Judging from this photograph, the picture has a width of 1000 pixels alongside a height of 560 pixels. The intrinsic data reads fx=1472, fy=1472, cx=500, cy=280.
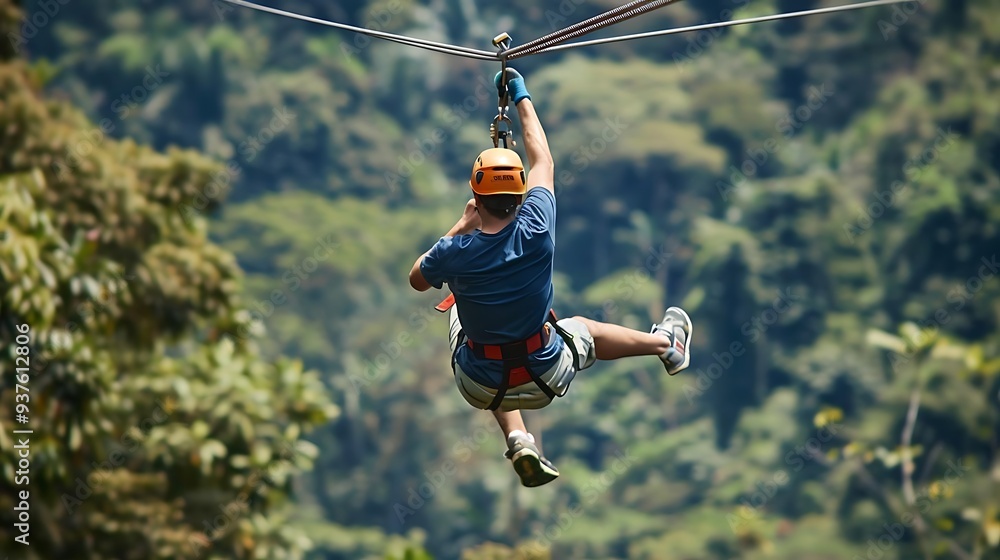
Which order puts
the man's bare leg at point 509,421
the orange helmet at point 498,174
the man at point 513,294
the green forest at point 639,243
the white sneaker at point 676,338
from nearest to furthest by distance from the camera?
the orange helmet at point 498,174 → the man at point 513,294 → the man's bare leg at point 509,421 → the white sneaker at point 676,338 → the green forest at point 639,243

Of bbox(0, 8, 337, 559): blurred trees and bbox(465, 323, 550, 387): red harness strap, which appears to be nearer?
bbox(465, 323, 550, 387): red harness strap

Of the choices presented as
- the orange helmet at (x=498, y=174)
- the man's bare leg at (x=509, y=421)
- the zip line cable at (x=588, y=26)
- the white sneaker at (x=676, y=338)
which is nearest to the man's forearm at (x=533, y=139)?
the orange helmet at (x=498, y=174)

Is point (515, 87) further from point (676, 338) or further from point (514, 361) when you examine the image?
point (676, 338)

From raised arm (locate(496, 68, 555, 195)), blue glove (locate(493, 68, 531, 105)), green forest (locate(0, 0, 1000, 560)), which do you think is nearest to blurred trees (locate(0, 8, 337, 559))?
blue glove (locate(493, 68, 531, 105))

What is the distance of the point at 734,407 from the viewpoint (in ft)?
165

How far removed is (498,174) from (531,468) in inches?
48.9

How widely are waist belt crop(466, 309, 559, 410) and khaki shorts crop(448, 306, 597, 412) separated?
3cm

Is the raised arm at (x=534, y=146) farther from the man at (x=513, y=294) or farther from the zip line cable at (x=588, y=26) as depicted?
the zip line cable at (x=588, y=26)

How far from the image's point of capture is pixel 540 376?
6176 millimetres

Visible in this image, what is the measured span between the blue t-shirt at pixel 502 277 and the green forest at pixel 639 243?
8.43 metres

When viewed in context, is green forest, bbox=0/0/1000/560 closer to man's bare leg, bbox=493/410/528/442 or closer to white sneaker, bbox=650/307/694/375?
white sneaker, bbox=650/307/694/375

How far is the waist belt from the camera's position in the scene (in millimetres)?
6121

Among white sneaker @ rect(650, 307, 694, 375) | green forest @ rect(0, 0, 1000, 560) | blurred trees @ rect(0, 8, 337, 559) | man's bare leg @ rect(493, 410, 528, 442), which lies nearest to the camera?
man's bare leg @ rect(493, 410, 528, 442)

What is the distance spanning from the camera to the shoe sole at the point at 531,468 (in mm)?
6102
